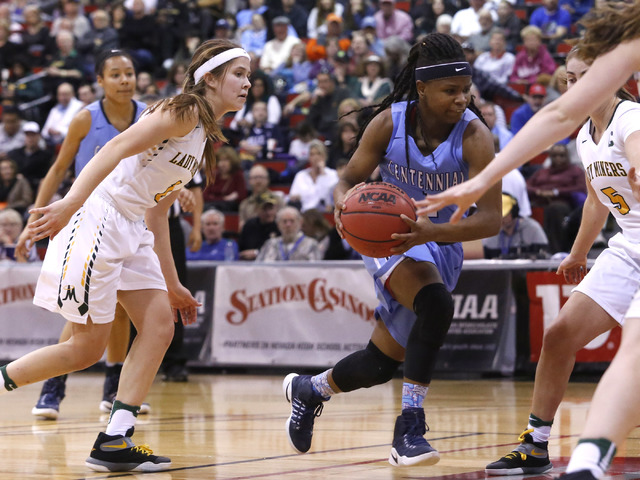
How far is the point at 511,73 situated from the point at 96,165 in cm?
1025

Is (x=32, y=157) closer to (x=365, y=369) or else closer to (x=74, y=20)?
(x=74, y=20)

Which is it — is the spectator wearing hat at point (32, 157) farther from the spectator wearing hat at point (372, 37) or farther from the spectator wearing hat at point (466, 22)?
the spectator wearing hat at point (466, 22)

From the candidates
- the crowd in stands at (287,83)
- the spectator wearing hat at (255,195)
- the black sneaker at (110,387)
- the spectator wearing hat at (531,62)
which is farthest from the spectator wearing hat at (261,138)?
the black sneaker at (110,387)

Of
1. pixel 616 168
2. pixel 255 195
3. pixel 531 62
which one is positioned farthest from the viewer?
pixel 531 62

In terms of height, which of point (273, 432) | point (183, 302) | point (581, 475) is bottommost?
point (581, 475)

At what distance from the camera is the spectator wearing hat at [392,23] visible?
14.8m

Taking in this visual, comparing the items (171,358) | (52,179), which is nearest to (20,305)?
(171,358)

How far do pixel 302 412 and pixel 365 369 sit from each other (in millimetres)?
386

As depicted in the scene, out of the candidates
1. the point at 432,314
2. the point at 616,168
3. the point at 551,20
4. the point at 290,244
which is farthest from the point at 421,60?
the point at 551,20

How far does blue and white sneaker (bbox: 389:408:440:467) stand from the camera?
3891 mm

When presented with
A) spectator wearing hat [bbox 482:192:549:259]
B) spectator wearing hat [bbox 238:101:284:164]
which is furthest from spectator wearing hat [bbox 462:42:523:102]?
spectator wearing hat [bbox 482:192:549:259]

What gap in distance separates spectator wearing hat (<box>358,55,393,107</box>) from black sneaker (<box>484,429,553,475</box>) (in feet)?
30.0

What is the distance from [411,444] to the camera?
13.0 feet

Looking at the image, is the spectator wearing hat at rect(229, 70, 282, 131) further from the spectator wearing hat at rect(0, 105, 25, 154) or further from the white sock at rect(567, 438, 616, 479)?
the white sock at rect(567, 438, 616, 479)
